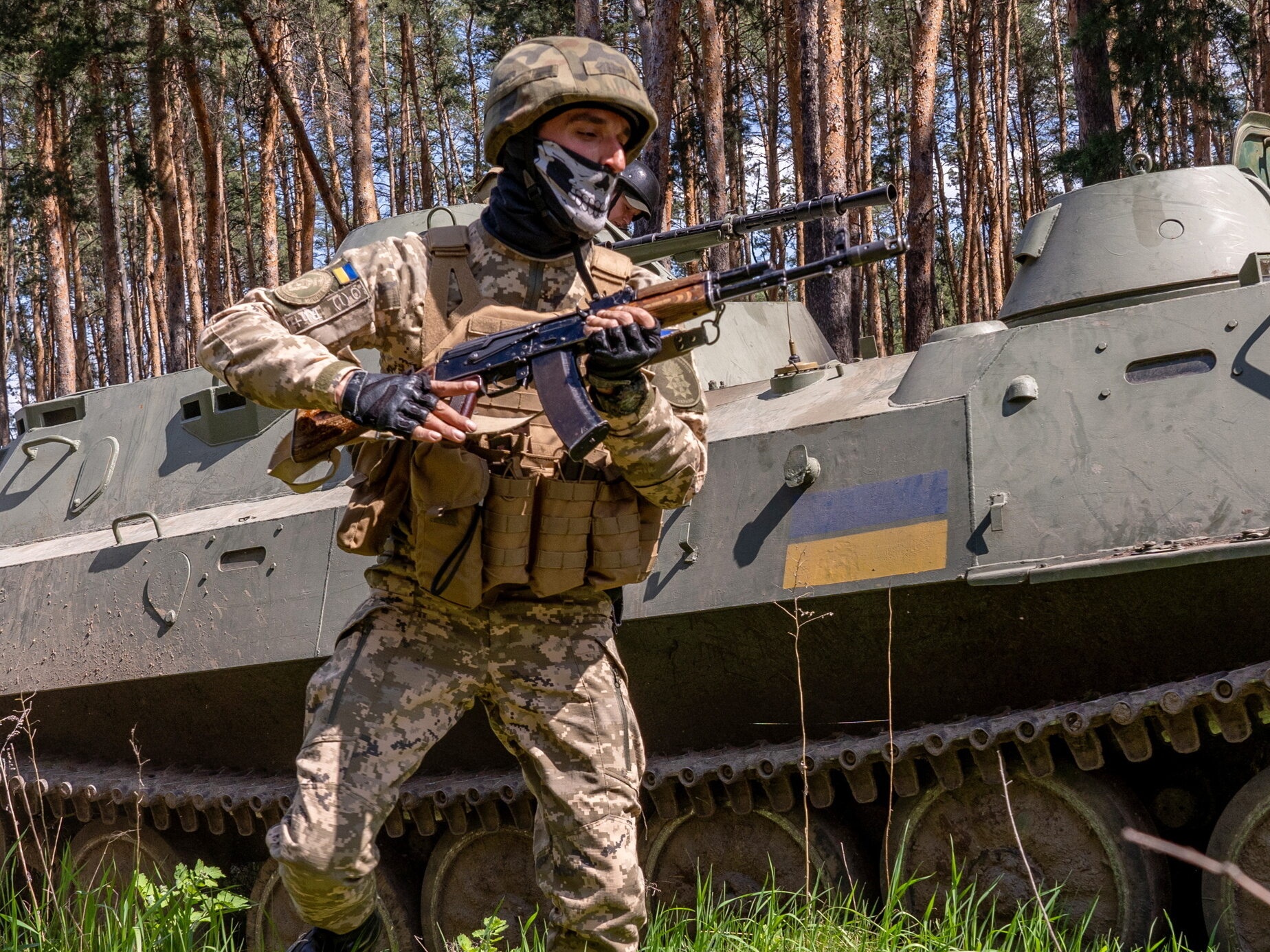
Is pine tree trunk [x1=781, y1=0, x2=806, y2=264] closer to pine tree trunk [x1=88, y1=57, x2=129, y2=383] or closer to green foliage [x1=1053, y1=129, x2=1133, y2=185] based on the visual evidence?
green foliage [x1=1053, y1=129, x2=1133, y2=185]

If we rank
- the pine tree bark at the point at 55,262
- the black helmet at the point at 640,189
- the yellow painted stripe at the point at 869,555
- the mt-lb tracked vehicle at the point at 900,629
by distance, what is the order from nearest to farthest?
the mt-lb tracked vehicle at the point at 900,629
the yellow painted stripe at the point at 869,555
the black helmet at the point at 640,189
the pine tree bark at the point at 55,262

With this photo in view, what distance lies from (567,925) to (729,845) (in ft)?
6.48

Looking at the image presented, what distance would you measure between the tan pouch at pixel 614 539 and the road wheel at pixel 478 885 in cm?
225

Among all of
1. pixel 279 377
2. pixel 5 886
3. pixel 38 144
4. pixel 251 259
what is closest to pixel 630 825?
pixel 279 377

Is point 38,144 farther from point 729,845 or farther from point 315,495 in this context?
point 729,845

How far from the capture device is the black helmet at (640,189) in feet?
21.3

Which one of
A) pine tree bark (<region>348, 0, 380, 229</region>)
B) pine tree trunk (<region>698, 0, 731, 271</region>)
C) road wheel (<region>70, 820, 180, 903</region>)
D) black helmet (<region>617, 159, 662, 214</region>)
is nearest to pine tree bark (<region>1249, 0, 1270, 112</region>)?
pine tree trunk (<region>698, 0, 731, 271</region>)

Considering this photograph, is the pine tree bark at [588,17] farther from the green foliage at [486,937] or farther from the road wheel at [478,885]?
the green foliage at [486,937]

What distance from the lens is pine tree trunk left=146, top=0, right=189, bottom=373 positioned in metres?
17.4

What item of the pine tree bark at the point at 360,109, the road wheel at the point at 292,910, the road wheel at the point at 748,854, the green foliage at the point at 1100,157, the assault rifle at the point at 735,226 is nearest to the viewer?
the assault rifle at the point at 735,226

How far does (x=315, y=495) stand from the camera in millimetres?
5715

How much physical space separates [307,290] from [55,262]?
23480 millimetres

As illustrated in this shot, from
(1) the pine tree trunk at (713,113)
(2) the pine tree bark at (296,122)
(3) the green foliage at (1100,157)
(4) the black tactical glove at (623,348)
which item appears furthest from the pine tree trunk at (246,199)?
(4) the black tactical glove at (623,348)

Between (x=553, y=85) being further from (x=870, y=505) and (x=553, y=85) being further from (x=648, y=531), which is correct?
(x=870, y=505)
